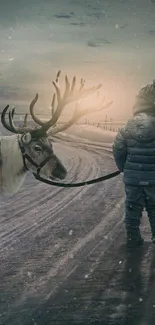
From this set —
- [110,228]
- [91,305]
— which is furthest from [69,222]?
[91,305]

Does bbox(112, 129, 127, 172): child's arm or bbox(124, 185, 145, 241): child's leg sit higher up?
bbox(112, 129, 127, 172): child's arm

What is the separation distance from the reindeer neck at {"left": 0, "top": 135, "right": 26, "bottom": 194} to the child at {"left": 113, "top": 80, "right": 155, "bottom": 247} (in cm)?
129

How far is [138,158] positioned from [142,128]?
0.36m

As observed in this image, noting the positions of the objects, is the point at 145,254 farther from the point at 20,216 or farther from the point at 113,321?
the point at 20,216

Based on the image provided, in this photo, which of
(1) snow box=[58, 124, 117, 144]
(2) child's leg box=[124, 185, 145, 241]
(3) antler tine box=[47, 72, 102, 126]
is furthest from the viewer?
(1) snow box=[58, 124, 117, 144]

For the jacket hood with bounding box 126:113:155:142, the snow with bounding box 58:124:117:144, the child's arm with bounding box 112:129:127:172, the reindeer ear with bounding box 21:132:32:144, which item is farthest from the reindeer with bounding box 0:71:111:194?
the snow with bounding box 58:124:117:144

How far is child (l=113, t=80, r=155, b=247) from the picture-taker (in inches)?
235

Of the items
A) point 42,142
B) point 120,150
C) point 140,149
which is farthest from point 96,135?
point 42,142

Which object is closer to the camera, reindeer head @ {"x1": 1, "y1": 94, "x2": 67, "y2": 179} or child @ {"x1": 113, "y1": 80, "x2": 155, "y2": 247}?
reindeer head @ {"x1": 1, "y1": 94, "x2": 67, "y2": 179}

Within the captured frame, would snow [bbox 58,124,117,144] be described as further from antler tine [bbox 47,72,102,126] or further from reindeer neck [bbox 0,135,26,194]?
reindeer neck [bbox 0,135,26,194]

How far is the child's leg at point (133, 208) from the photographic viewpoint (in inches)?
238

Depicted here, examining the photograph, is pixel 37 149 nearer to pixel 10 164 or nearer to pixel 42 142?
pixel 42 142

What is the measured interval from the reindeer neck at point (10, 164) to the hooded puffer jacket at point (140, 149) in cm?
131

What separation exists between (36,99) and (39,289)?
2057mm
